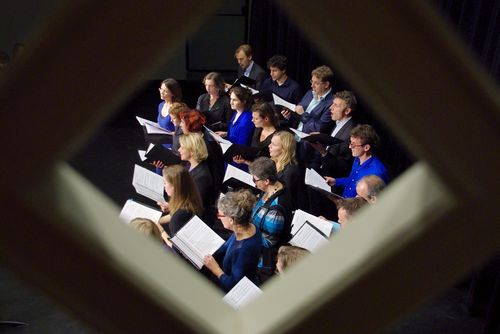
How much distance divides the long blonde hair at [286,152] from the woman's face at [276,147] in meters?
0.01

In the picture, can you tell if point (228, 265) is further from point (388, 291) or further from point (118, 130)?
point (118, 130)

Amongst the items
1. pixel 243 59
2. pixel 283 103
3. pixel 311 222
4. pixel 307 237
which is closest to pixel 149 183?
pixel 311 222

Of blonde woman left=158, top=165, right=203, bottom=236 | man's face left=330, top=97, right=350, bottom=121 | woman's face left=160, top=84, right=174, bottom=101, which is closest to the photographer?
blonde woman left=158, top=165, right=203, bottom=236

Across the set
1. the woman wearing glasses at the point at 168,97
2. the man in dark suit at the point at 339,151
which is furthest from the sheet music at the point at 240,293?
the woman wearing glasses at the point at 168,97

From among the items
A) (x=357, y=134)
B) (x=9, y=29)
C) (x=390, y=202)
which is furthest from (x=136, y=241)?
(x=9, y=29)

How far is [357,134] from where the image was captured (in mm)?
3723

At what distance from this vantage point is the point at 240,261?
2.88 meters

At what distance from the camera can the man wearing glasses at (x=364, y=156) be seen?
3711 mm

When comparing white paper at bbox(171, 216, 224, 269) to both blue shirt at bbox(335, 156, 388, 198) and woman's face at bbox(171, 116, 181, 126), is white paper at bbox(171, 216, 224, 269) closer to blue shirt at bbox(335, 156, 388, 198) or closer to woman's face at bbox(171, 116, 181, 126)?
blue shirt at bbox(335, 156, 388, 198)

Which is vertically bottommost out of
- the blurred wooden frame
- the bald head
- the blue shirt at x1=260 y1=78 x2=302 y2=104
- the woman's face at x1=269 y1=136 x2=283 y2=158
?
the blue shirt at x1=260 y1=78 x2=302 y2=104

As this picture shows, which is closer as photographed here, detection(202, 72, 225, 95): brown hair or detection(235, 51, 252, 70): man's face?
detection(202, 72, 225, 95): brown hair

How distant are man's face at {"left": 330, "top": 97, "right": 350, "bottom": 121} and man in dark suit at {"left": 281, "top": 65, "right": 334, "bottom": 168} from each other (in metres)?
0.35

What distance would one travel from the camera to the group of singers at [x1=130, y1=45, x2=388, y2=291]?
2.99m

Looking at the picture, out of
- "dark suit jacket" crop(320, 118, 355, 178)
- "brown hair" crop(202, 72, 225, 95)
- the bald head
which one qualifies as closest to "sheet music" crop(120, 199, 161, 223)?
the bald head
